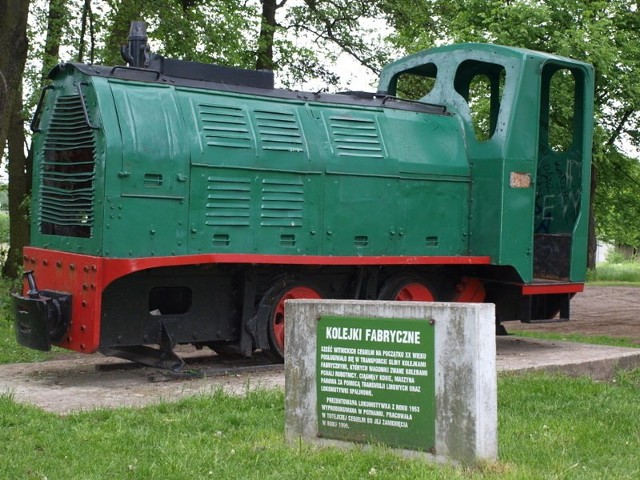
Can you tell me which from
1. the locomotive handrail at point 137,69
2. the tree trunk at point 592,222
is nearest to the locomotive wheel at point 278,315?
the locomotive handrail at point 137,69

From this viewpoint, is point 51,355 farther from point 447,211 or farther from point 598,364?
point 598,364

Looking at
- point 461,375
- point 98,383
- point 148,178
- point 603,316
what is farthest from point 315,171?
point 603,316

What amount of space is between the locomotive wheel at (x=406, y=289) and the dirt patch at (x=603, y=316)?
4.33m

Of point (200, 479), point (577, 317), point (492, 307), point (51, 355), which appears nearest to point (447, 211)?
point (51, 355)

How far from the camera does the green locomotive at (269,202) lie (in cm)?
930

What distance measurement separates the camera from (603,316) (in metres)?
18.7

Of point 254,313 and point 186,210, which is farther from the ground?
point 186,210

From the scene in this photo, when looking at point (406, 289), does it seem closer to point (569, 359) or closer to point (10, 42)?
point (569, 359)

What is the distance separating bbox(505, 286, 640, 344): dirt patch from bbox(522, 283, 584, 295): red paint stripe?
8.94ft

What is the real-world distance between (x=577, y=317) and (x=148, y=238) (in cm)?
1092

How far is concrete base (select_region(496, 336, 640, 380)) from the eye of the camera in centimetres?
1059

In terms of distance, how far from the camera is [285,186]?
33.8 feet

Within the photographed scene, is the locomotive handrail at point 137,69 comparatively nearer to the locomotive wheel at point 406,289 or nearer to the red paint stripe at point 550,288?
the locomotive wheel at point 406,289

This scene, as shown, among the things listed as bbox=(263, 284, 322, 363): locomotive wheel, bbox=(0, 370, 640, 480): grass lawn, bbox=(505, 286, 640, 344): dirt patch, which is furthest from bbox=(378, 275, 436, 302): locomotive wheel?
bbox=(505, 286, 640, 344): dirt patch
